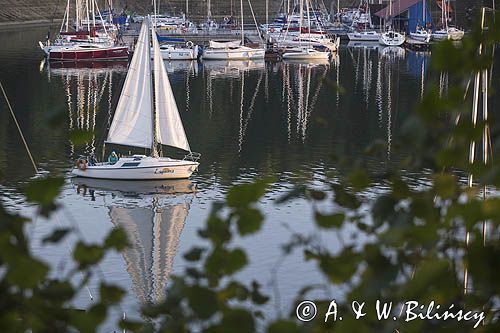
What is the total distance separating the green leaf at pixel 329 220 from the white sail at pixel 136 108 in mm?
22292

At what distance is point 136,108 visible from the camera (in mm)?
25438

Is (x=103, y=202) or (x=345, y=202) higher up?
(x=345, y=202)

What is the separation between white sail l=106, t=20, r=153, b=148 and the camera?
25.2m

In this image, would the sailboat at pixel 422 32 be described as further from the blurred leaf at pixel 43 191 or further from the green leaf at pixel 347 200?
the blurred leaf at pixel 43 191

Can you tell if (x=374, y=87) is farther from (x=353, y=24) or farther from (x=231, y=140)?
(x=353, y=24)

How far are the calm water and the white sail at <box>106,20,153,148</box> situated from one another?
1.36 m

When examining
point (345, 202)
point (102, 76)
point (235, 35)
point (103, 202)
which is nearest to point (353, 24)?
point (235, 35)

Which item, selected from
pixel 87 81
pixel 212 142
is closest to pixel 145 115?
pixel 212 142

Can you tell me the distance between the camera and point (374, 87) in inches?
1681

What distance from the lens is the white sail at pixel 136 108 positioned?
82.5ft

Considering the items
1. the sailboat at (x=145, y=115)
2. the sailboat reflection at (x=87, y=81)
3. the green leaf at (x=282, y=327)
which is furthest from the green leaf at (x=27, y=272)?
the sailboat reflection at (x=87, y=81)

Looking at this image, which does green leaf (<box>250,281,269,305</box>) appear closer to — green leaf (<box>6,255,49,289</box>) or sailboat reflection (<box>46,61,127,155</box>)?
green leaf (<box>6,255,49,289</box>)

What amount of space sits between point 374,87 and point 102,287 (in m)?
40.4

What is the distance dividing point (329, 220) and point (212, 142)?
1033 inches
